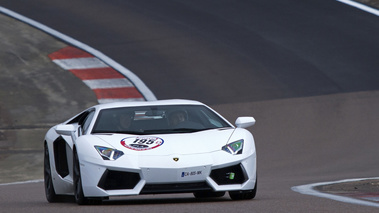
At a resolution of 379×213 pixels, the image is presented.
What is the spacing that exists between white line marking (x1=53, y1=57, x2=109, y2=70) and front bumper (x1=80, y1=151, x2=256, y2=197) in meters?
12.6

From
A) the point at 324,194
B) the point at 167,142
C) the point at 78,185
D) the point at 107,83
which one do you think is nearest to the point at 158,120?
the point at 167,142

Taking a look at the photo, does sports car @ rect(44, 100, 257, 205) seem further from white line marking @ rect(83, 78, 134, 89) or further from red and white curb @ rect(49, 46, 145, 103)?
white line marking @ rect(83, 78, 134, 89)

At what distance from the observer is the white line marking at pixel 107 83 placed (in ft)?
66.7

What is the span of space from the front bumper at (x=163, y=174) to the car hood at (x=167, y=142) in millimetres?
76

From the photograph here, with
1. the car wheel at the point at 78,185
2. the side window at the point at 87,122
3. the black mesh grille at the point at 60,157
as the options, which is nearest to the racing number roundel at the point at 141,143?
the car wheel at the point at 78,185

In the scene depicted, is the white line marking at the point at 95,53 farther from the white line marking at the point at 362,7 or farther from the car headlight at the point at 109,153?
the car headlight at the point at 109,153

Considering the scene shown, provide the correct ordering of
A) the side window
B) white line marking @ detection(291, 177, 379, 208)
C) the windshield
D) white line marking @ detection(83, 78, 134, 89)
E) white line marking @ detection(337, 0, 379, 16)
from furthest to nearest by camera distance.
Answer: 1. white line marking @ detection(337, 0, 379, 16)
2. white line marking @ detection(83, 78, 134, 89)
3. the side window
4. the windshield
5. white line marking @ detection(291, 177, 379, 208)

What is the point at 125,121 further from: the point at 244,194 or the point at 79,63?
the point at 79,63

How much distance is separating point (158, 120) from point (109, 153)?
2.85ft

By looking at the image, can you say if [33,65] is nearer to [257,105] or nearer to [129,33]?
[129,33]

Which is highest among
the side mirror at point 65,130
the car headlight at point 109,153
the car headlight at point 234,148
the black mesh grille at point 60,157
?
the car headlight at point 234,148

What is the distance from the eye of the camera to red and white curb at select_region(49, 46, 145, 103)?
775 inches

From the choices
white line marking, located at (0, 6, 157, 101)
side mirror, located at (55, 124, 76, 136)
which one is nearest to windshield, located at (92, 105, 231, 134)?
side mirror, located at (55, 124, 76, 136)

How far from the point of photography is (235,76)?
68.2 feet
